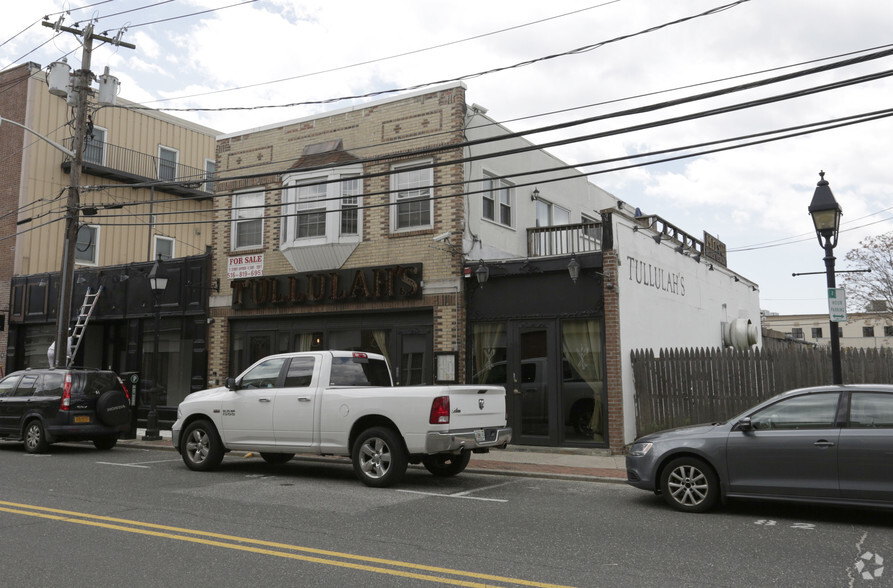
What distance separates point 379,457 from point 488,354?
233 inches

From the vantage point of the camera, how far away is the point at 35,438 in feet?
47.2

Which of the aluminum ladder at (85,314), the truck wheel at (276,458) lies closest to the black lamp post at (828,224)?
the truck wheel at (276,458)

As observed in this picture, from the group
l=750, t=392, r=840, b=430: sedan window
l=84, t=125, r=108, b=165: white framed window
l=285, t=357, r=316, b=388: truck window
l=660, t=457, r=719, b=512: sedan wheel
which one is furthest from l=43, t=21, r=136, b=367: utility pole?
l=750, t=392, r=840, b=430: sedan window

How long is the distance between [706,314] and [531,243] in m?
5.79

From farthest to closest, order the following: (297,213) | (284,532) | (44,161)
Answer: (44,161), (297,213), (284,532)

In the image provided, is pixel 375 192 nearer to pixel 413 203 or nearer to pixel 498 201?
pixel 413 203

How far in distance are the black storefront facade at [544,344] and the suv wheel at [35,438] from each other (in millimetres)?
8936

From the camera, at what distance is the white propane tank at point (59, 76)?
17.2 meters

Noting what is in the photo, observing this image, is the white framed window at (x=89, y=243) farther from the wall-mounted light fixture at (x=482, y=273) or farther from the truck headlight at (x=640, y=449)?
the truck headlight at (x=640, y=449)

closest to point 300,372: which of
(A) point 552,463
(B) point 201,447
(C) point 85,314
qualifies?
(B) point 201,447

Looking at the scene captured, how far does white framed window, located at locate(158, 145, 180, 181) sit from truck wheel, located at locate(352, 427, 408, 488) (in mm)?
22518

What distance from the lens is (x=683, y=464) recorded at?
8.27 meters

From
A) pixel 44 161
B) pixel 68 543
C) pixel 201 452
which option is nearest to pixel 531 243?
pixel 201 452

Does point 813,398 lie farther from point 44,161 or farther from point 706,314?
point 44,161
